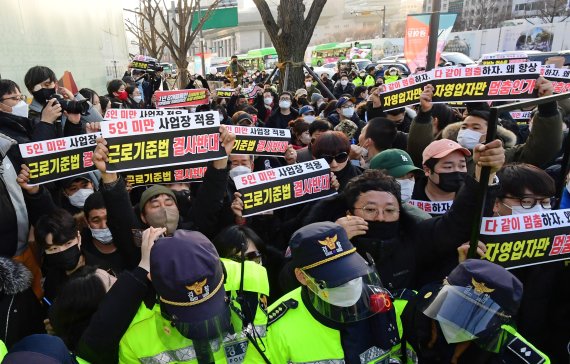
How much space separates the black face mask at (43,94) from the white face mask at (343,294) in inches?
144

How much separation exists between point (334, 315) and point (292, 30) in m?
10.6

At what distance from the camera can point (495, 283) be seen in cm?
152

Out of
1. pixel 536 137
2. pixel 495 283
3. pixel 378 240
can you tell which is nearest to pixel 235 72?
pixel 536 137

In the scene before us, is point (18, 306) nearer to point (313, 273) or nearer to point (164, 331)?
point (164, 331)

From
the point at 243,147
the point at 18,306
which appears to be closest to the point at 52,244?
the point at 18,306

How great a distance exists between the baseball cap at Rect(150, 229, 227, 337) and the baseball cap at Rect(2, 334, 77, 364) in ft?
1.17

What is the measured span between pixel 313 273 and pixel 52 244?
165cm

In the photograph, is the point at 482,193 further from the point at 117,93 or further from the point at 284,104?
the point at 117,93

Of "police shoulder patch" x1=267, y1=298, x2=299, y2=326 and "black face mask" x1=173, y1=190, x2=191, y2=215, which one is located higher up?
"police shoulder patch" x1=267, y1=298, x2=299, y2=326

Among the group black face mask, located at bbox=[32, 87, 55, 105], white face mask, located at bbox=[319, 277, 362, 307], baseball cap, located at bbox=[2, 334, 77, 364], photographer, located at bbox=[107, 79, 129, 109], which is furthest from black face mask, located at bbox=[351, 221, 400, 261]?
photographer, located at bbox=[107, 79, 129, 109]

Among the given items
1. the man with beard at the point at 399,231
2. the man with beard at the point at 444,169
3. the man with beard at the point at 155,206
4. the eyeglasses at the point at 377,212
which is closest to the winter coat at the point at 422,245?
the man with beard at the point at 399,231

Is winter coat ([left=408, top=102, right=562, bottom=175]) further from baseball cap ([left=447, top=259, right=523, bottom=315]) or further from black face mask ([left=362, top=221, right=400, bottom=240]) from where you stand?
baseball cap ([left=447, top=259, right=523, bottom=315])

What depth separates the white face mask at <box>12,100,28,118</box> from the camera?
12.3ft

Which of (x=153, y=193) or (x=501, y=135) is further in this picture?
(x=501, y=135)
